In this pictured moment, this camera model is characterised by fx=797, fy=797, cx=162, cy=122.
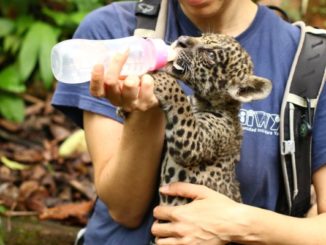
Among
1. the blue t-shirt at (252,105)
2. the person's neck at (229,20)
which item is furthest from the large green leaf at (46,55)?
the person's neck at (229,20)

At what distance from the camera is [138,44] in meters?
2.94

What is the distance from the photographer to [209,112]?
3.38 m

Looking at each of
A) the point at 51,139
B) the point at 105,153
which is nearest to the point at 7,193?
the point at 51,139

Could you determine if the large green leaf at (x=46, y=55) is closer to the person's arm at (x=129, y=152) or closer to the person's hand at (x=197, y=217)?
the person's arm at (x=129, y=152)

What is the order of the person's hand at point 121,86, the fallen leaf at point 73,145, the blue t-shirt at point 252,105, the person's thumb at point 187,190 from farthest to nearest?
the fallen leaf at point 73,145 < the blue t-shirt at point 252,105 < the person's thumb at point 187,190 < the person's hand at point 121,86

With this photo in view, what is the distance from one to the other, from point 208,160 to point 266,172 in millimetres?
291

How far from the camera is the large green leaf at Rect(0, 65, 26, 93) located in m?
6.40

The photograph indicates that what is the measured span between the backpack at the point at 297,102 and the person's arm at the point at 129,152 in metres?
0.41

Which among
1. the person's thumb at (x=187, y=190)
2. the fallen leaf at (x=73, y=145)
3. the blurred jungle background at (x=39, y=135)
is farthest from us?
the fallen leaf at (x=73, y=145)

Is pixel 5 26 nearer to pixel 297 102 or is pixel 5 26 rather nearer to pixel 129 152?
pixel 129 152

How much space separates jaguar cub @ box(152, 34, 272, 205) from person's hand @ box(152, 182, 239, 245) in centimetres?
6

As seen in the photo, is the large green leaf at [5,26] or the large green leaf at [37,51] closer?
the large green leaf at [37,51]

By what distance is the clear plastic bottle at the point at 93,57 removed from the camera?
9.54 ft

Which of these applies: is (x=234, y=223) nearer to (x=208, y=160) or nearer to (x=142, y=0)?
(x=208, y=160)
